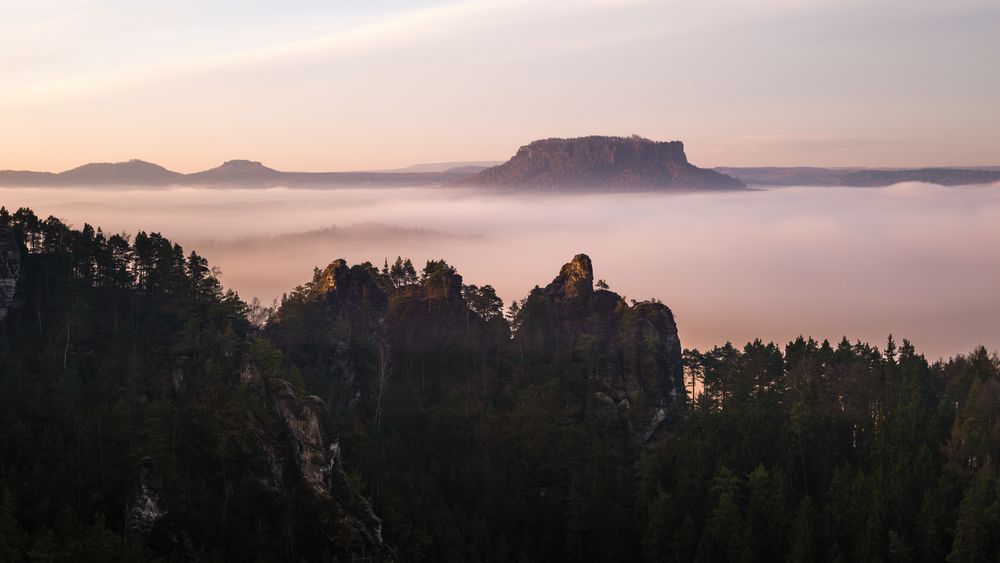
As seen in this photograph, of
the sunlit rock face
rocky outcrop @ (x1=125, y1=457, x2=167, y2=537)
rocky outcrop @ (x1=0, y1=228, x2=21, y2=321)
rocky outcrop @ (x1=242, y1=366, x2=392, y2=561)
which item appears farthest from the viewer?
the sunlit rock face

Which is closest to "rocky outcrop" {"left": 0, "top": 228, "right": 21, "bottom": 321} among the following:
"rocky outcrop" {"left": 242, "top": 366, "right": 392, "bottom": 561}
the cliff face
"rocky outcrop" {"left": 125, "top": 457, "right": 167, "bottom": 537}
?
"rocky outcrop" {"left": 242, "top": 366, "right": 392, "bottom": 561}

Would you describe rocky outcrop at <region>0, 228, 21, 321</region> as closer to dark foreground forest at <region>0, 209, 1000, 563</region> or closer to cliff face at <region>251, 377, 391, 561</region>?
dark foreground forest at <region>0, 209, 1000, 563</region>

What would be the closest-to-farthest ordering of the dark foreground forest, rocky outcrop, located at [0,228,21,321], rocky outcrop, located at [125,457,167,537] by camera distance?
1. rocky outcrop, located at [125,457,167,537]
2. the dark foreground forest
3. rocky outcrop, located at [0,228,21,321]

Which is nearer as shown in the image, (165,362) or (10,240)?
(165,362)

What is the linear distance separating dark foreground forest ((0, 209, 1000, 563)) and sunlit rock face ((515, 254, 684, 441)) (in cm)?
31

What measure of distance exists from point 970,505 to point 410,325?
68.1 metres

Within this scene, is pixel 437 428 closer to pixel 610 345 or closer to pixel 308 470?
pixel 610 345

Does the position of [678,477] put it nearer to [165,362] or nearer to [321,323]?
[321,323]

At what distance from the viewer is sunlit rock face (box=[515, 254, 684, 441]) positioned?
378 ft

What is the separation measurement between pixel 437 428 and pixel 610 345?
2541cm

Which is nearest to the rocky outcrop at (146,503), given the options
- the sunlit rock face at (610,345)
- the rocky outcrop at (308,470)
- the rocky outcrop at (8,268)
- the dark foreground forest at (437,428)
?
the dark foreground forest at (437,428)

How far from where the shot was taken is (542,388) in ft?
369

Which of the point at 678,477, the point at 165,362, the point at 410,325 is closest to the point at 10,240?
the point at 165,362

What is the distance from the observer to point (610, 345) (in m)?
120
